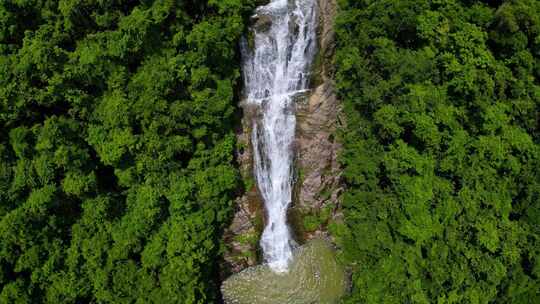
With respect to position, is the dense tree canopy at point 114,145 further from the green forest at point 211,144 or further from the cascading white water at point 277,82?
the cascading white water at point 277,82

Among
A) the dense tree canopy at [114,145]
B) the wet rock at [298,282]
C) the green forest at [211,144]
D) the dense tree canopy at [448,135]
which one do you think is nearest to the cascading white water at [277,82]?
the green forest at [211,144]

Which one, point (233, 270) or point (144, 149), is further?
point (233, 270)

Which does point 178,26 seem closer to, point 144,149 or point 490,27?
point 144,149

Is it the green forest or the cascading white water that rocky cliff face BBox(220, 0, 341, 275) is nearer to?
the cascading white water

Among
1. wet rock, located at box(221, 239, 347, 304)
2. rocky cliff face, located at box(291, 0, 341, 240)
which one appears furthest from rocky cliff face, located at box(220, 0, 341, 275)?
wet rock, located at box(221, 239, 347, 304)

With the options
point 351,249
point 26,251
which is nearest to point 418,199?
point 351,249

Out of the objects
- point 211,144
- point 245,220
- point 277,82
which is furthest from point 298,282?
point 277,82
